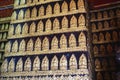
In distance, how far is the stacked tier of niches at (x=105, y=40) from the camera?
464cm

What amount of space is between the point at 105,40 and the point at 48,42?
2.09 m

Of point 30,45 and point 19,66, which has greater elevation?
point 30,45

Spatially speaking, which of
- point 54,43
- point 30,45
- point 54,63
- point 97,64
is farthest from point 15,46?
point 97,64

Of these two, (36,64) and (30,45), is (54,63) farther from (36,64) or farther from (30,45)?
(30,45)

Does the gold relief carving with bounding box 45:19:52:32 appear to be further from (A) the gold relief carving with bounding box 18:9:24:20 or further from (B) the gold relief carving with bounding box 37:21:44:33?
(A) the gold relief carving with bounding box 18:9:24:20

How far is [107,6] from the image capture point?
5266mm

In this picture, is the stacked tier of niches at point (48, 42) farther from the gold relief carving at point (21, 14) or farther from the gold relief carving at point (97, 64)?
the gold relief carving at point (97, 64)

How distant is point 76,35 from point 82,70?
0.64 meters

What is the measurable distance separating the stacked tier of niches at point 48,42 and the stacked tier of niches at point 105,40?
71.8 inches

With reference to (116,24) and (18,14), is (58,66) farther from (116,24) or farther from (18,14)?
(116,24)

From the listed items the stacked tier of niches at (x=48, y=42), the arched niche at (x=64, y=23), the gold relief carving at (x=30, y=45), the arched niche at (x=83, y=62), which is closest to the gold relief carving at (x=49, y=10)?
the stacked tier of niches at (x=48, y=42)

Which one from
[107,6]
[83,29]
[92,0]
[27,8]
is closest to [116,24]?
[107,6]

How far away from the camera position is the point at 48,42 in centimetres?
334

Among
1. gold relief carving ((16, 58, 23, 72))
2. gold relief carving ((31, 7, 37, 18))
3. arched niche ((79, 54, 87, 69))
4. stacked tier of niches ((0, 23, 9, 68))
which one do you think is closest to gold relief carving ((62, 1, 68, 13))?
gold relief carving ((31, 7, 37, 18))
